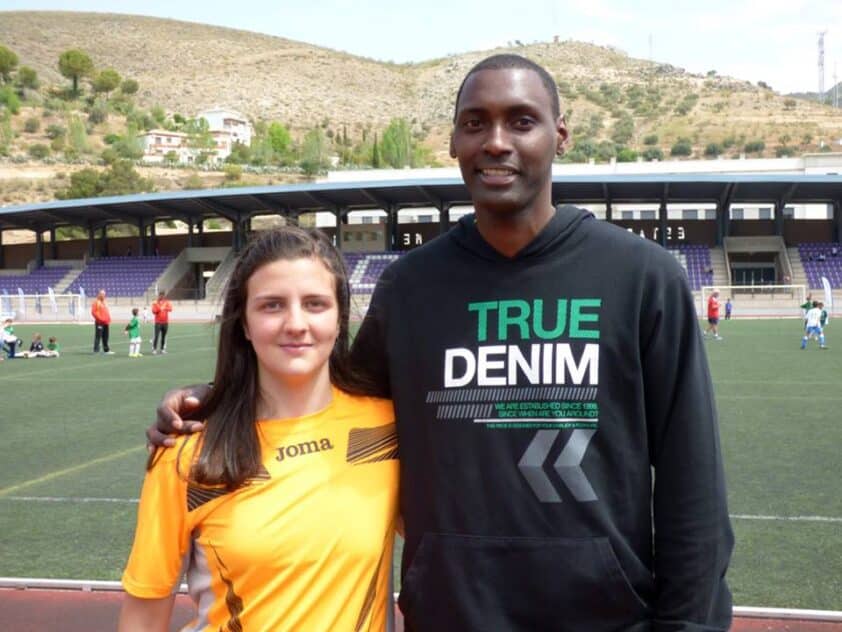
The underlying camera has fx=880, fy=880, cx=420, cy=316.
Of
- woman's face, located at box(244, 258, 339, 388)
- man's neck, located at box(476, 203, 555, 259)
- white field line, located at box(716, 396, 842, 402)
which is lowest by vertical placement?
white field line, located at box(716, 396, 842, 402)

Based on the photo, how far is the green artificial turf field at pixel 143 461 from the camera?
5297 mm

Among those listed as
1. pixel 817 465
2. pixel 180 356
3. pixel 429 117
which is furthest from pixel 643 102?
pixel 817 465

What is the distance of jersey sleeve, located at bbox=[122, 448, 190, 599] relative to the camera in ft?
6.56

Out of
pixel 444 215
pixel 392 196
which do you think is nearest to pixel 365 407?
pixel 392 196

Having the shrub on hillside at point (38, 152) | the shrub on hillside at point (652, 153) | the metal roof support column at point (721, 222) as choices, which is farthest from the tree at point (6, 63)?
the metal roof support column at point (721, 222)

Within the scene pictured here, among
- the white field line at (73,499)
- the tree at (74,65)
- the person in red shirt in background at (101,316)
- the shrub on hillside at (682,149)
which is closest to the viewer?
the white field line at (73,499)

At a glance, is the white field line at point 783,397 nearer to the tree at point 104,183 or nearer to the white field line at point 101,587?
the white field line at point 101,587

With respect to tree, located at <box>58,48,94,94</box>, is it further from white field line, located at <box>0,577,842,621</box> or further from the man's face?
the man's face

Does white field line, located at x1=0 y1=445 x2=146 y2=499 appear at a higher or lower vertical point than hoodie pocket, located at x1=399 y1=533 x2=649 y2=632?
lower

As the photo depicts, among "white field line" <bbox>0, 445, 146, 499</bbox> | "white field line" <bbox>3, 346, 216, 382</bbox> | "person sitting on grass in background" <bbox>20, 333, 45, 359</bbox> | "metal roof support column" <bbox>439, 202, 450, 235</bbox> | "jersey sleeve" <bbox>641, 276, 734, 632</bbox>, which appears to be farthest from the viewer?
"metal roof support column" <bbox>439, 202, 450, 235</bbox>

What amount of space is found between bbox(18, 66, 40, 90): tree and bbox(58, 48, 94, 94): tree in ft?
14.3

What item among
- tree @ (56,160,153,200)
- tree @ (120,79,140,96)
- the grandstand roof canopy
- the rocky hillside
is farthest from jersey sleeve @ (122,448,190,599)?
tree @ (120,79,140,96)

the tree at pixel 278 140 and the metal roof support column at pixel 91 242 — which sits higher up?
the tree at pixel 278 140

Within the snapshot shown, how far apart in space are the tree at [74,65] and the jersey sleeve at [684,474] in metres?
144
